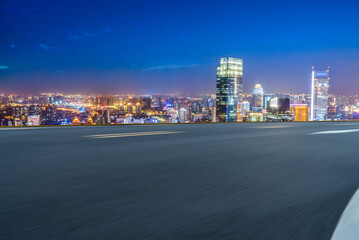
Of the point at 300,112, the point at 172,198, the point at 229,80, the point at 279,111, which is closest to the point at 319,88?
the point at 229,80

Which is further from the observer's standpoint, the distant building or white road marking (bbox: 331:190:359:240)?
the distant building

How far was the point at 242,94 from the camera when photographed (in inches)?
1864

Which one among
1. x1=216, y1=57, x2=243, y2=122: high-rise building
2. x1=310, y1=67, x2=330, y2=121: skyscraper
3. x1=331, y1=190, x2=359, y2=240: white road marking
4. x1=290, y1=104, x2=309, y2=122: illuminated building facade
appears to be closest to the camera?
x1=331, y1=190, x2=359, y2=240: white road marking

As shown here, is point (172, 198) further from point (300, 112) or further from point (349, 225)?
point (300, 112)

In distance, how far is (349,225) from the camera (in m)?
2.70

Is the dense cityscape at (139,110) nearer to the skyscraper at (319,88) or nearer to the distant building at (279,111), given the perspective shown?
the distant building at (279,111)

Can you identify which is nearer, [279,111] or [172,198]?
[172,198]

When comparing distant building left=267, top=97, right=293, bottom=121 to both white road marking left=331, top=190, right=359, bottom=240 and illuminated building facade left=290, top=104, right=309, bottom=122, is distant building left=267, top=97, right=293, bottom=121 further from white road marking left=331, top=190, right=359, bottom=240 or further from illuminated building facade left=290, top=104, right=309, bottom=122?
white road marking left=331, top=190, right=359, bottom=240

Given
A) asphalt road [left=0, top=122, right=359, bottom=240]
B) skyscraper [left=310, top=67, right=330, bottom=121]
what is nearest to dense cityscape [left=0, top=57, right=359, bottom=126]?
skyscraper [left=310, top=67, right=330, bottom=121]

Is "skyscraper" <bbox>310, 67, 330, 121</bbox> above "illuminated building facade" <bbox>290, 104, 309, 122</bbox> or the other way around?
above

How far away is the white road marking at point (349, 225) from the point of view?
2456mm

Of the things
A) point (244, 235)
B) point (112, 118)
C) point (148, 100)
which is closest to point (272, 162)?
point (244, 235)

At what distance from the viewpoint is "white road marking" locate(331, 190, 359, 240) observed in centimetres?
246

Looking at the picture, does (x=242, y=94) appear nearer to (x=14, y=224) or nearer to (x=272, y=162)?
(x=272, y=162)
